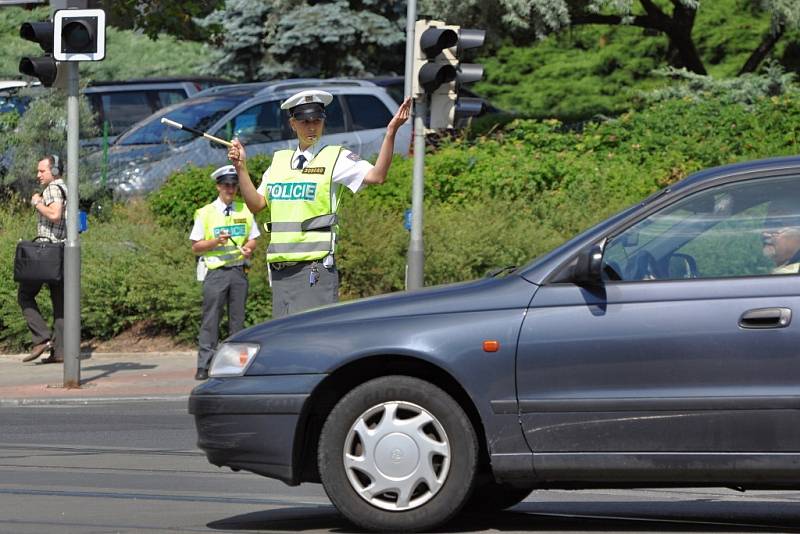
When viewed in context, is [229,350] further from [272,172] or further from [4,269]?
[4,269]

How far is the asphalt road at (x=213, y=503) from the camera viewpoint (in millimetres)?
7078

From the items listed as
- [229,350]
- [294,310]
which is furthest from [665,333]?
[294,310]

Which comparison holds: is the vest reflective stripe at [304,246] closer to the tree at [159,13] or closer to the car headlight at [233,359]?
the car headlight at [233,359]

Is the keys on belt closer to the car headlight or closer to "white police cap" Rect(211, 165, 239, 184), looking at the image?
the car headlight

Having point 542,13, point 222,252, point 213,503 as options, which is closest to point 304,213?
point 213,503

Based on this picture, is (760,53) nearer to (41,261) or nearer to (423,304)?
(41,261)

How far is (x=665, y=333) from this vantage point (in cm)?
638

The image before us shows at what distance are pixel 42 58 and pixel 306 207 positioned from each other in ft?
16.3

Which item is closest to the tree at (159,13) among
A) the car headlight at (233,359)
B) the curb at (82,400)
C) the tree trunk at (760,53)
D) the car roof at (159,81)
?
the car roof at (159,81)

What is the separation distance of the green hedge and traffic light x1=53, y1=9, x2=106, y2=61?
3648mm

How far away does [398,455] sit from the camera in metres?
6.60

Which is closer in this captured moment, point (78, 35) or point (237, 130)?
point (78, 35)

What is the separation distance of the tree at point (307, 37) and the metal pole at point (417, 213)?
15.1m

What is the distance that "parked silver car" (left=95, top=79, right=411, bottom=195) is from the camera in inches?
800
